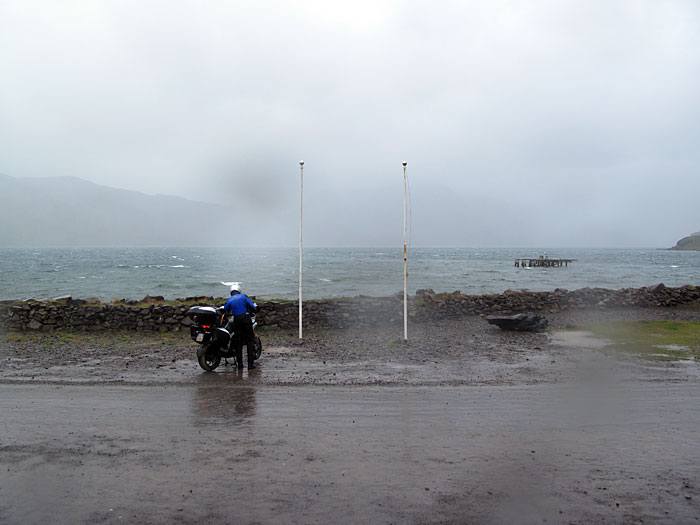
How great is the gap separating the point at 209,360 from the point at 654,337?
11.6 meters

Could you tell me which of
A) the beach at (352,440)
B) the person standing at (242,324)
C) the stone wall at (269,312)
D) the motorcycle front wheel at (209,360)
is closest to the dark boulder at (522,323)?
the stone wall at (269,312)

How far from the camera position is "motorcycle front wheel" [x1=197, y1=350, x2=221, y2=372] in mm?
10055

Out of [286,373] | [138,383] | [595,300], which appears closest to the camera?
[138,383]

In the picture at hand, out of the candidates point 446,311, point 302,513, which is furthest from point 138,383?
point 446,311

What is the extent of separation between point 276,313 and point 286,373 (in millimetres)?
A: 6093

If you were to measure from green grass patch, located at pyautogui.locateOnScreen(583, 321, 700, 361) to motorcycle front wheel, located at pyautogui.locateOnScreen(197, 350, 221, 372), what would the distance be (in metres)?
9.11

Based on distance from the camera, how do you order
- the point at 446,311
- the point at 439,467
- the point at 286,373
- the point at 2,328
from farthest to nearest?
the point at 446,311 → the point at 2,328 → the point at 286,373 → the point at 439,467

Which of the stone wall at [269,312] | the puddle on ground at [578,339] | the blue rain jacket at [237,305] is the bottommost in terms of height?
the puddle on ground at [578,339]

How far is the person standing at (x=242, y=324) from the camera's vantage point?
33.9ft

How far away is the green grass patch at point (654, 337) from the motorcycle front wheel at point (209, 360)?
911 centimetres

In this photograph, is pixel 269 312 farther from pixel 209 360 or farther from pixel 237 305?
pixel 209 360

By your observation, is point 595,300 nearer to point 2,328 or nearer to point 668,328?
point 668,328

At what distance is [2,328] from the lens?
15.4 meters

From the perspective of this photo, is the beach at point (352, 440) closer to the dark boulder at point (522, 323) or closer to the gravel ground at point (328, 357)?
the gravel ground at point (328, 357)
